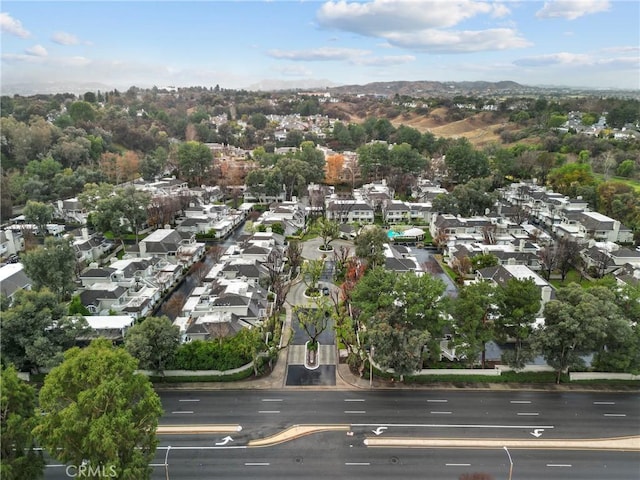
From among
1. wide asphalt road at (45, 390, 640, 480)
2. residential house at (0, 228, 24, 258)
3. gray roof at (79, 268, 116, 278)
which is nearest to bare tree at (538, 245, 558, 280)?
wide asphalt road at (45, 390, 640, 480)

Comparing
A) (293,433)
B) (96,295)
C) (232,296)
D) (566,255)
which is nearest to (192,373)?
(232,296)

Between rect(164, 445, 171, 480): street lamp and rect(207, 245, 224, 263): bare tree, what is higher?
rect(207, 245, 224, 263): bare tree

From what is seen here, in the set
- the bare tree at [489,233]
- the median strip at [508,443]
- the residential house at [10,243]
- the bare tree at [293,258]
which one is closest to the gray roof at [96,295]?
the bare tree at [293,258]

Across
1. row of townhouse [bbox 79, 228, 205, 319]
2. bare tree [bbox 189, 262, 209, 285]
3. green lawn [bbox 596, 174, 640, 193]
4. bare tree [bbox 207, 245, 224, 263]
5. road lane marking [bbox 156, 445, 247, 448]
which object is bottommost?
road lane marking [bbox 156, 445, 247, 448]

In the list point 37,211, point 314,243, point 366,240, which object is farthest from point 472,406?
point 37,211

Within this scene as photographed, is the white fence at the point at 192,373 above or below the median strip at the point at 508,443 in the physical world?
above

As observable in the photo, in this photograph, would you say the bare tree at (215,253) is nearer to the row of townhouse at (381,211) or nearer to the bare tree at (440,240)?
the row of townhouse at (381,211)

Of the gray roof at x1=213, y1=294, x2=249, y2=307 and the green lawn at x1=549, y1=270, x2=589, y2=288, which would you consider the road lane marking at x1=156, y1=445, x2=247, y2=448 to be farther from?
the green lawn at x1=549, y1=270, x2=589, y2=288

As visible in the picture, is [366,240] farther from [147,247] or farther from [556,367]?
[147,247]
